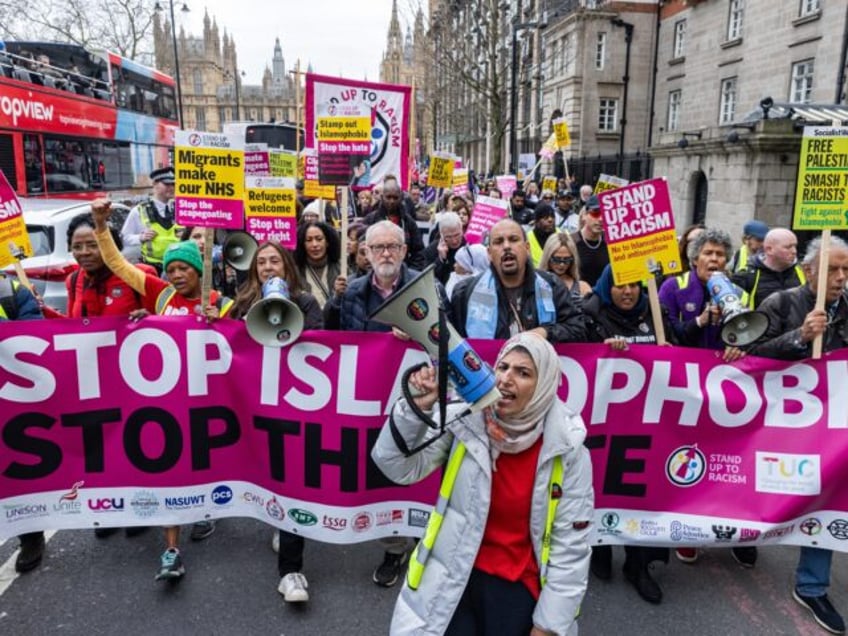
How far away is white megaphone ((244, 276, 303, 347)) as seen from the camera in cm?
354

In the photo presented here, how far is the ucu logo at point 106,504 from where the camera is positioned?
12.0 feet

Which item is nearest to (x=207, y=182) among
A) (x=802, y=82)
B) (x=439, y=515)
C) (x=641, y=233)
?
(x=641, y=233)

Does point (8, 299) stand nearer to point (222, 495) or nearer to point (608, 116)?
point (222, 495)

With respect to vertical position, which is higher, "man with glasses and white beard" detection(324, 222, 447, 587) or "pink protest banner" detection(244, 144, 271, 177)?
"pink protest banner" detection(244, 144, 271, 177)

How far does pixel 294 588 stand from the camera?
3543mm

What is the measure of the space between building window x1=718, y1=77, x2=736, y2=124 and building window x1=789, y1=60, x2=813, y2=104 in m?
3.82

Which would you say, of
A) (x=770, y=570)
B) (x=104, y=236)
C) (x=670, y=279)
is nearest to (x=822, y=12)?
(x=670, y=279)

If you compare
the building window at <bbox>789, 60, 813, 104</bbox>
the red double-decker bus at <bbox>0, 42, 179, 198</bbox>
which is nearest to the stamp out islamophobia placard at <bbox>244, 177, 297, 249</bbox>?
the red double-decker bus at <bbox>0, 42, 179, 198</bbox>

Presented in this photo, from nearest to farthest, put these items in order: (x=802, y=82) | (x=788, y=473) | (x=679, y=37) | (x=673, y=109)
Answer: (x=788, y=473), (x=802, y=82), (x=679, y=37), (x=673, y=109)

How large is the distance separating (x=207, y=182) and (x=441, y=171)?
6.68 m

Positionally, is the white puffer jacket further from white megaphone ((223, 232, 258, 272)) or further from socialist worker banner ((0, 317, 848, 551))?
white megaphone ((223, 232, 258, 272))

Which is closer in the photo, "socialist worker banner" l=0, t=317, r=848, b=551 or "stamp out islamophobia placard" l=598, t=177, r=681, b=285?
"socialist worker banner" l=0, t=317, r=848, b=551

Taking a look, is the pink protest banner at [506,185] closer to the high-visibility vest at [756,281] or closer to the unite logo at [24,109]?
the high-visibility vest at [756,281]

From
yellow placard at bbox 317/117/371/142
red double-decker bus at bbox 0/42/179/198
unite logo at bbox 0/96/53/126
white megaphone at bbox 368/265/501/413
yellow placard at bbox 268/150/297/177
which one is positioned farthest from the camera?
red double-decker bus at bbox 0/42/179/198
